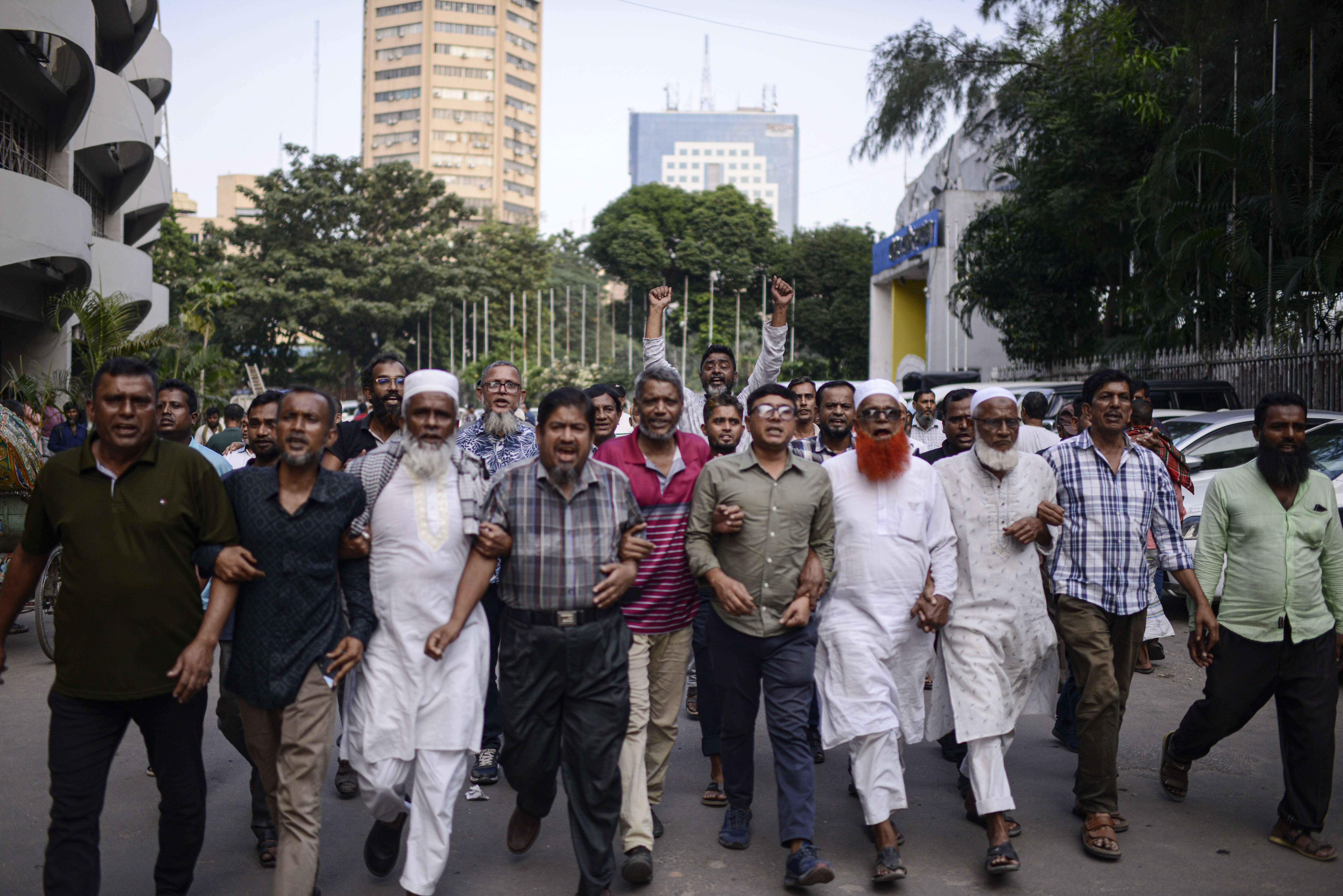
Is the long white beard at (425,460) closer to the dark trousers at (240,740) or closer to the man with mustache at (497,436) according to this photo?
the dark trousers at (240,740)

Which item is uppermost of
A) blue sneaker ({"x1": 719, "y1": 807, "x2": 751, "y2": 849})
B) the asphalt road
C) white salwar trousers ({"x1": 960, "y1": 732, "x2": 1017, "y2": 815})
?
white salwar trousers ({"x1": 960, "y1": 732, "x2": 1017, "y2": 815})

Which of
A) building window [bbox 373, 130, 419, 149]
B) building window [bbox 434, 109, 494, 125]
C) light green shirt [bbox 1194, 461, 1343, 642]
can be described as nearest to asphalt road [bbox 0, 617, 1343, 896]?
light green shirt [bbox 1194, 461, 1343, 642]

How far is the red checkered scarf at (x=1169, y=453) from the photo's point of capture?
7.68m

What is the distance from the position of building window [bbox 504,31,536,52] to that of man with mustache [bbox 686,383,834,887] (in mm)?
99298

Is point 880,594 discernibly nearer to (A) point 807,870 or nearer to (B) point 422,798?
(A) point 807,870

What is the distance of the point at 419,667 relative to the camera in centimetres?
391

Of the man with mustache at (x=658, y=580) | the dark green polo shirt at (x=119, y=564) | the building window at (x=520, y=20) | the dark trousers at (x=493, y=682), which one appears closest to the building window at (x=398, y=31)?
the building window at (x=520, y=20)

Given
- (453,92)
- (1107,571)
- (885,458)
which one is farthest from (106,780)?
(453,92)

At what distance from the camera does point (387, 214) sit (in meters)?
52.1

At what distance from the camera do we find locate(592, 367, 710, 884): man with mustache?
14.7 feet

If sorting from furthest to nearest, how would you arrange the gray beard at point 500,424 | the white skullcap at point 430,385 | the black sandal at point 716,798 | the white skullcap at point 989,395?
1. the gray beard at point 500,424
2. the black sandal at point 716,798
3. the white skullcap at point 989,395
4. the white skullcap at point 430,385

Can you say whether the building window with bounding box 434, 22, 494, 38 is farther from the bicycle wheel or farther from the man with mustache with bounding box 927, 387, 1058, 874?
the man with mustache with bounding box 927, 387, 1058, 874

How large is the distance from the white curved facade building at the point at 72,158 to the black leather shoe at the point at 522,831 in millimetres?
15760

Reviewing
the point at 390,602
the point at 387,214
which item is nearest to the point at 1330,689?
the point at 390,602
